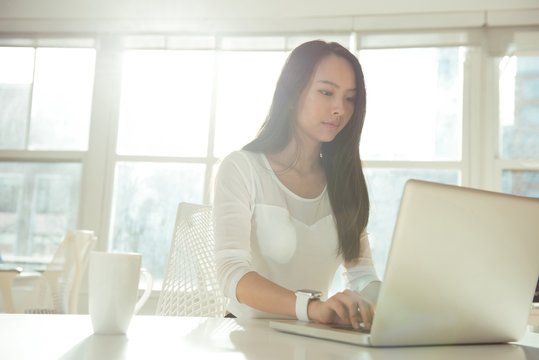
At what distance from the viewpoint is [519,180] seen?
13.8 feet

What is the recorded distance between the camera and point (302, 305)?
1076 mm

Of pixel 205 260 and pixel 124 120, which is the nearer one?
pixel 205 260

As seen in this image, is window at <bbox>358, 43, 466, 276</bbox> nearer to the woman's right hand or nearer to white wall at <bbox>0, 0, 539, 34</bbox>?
white wall at <bbox>0, 0, 539, 34</bbox>

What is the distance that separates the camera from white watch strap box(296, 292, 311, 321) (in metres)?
1.07

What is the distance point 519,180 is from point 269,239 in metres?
3.14

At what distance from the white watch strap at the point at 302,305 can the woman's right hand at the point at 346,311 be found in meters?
0.03

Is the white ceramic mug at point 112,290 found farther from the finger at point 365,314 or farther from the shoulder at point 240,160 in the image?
the shoulder at point 240,160

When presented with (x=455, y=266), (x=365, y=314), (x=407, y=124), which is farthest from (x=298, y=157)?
(x=407, y=124)

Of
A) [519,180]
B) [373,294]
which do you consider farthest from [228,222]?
[519,180]

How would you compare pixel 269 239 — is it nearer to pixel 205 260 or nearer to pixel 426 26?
pixel 205 260

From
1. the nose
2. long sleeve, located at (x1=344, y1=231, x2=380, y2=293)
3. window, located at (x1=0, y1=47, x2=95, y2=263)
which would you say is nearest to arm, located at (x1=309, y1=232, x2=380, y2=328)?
long sleeve, located at (x1=344, y1=231, x2=380, y2=293)

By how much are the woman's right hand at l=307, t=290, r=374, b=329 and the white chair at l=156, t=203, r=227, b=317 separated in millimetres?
613

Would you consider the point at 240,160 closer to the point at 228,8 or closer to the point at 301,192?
the point at 301,192

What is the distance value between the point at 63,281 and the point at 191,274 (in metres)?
1.97
